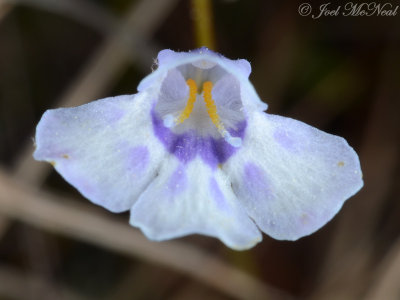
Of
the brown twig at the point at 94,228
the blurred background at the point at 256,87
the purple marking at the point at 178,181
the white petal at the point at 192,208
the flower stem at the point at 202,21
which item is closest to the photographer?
the white petal at the point at 192,208

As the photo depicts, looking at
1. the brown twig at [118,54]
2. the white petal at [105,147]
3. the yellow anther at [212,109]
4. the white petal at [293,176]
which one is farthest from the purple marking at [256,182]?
the brown twig at [118,54]

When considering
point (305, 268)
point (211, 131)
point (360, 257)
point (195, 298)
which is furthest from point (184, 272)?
point (211, 131)

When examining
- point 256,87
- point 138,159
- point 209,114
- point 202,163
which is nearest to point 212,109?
point 209,114

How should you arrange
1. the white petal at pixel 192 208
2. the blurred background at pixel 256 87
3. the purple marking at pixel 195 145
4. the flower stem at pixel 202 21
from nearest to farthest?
the white petal at pixel 192 208 → the purple marking at pixel 195 145 → the flower stem at pixel 202 21 → the blurred background at pixel 256 87

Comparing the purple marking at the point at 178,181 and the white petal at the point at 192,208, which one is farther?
the purple marking at the point at 178,181

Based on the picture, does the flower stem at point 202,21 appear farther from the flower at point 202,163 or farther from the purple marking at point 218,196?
the purple marking at point 218,196

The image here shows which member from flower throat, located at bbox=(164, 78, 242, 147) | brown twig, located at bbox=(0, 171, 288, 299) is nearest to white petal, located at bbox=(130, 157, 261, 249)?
flower throat, located at bbox=(164, 78, 242, 147)

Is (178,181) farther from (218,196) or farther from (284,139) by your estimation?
(284,139)

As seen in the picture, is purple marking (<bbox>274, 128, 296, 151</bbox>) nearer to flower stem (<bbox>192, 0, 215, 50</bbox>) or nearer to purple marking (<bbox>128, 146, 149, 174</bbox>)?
purple marking (<bbox>128, 146, 149, 174</bbox>)
